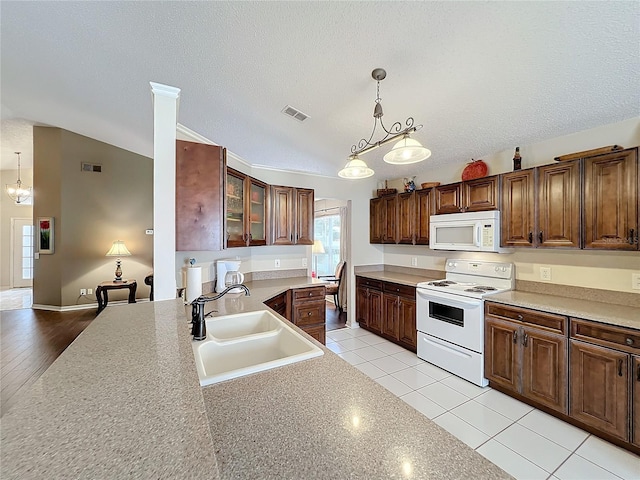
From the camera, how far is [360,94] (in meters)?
2.27

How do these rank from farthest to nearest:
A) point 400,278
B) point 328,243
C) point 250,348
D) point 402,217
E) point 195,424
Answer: point 328,243
point 402,217
point 400,278
point 250,348
point 195,424

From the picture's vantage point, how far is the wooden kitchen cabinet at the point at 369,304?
4.09m

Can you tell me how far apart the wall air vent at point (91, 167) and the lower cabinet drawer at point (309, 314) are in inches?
199

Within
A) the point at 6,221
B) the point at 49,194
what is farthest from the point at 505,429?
the point at 6,221

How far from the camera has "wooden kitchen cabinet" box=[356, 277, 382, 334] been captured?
4.09m

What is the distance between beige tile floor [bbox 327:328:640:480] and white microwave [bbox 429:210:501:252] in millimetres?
1430

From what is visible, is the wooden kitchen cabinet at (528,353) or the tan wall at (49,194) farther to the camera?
the tan wall at (49,194)

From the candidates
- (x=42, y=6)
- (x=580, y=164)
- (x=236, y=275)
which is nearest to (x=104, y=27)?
(x=42, y=6)

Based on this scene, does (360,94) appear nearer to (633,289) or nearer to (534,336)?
(534,336)

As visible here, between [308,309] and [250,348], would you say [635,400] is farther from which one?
[308,309]

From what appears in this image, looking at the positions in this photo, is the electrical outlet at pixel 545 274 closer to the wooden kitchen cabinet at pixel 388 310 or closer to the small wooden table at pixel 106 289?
the wooden kitchen cabinet at pixel 388 310

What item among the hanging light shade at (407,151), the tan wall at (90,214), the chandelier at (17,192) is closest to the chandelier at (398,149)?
the hanging light shade at (407,151)

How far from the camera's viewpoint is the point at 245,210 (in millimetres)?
2908

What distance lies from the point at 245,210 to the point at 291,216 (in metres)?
0.85
